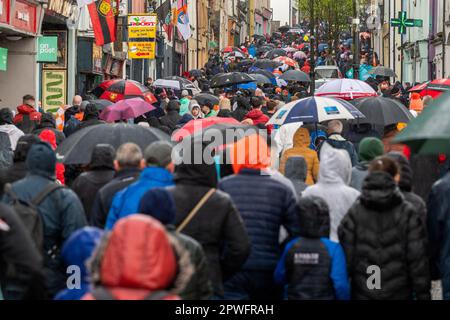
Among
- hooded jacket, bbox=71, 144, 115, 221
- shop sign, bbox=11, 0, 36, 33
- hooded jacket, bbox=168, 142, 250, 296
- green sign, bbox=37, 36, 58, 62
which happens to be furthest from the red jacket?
hooded jacket, bbox=168, 142, 250, 296

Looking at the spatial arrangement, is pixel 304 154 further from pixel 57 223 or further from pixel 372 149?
pixel 57 223

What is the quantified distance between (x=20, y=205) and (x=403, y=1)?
58.4 m


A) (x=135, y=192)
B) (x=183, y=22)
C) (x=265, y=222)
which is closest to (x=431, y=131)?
(x=265, y=222)

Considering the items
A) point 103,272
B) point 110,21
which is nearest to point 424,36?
point 110,21

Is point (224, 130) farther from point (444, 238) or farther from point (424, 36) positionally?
point (424, 36)

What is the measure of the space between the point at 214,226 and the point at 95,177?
2.52 meters

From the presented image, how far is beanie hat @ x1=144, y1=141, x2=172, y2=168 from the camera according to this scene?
885cm

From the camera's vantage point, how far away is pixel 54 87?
32688 millimetres

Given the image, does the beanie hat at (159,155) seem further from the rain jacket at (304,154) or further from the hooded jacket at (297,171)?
the rain jacket at (304,154)

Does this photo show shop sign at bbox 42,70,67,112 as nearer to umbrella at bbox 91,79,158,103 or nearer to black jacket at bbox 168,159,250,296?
umbrella at bbox 91,79,158,103

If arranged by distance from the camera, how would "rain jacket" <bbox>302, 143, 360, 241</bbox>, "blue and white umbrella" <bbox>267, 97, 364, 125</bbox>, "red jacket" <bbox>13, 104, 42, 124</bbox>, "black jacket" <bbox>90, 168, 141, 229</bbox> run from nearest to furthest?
"black jacket" <bbox>90, 168, 141, 229</bbox>
"rain jacket" <bbox>302, 143, 360, 241</bbox>
"blue and white umbrella" <bbox>267, 97, 364, 125</bbox>
"red jacket" <bbox>13, 104, 42, 124</bbox>

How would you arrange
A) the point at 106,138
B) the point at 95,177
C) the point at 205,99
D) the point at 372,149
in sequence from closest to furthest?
the point at 95,177, the point at 372,149, the point at 106,138, the point at 205,99

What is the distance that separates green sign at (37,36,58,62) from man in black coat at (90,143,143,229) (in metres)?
18.3

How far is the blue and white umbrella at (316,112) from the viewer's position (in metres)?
15.2
